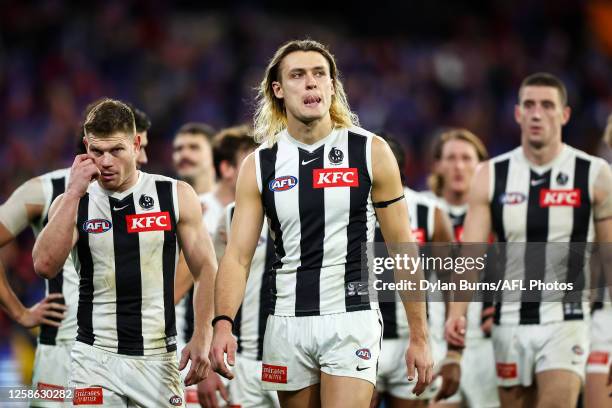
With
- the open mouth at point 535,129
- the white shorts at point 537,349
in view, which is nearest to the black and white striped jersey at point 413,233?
the white shorts at point 537,349

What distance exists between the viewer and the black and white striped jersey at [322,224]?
16.7 feet

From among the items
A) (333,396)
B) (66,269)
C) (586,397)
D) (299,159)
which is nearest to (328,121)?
(299,159)

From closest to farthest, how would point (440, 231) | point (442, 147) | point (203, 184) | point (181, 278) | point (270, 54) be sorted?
point (181, 278) < point (440, 231) < point (203, 184) < point (442, 147) < point (270, 54)

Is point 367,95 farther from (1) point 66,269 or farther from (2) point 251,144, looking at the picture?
(1) point 66,269

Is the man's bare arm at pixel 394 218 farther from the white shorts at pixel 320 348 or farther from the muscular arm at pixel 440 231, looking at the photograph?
the muscular arm at pixel 440 231

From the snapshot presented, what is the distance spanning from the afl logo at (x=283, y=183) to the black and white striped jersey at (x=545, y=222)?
2.26 m

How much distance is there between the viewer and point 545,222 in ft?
22.4

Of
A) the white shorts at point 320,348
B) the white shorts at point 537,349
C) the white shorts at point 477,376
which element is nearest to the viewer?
the white shorts at point 320,348

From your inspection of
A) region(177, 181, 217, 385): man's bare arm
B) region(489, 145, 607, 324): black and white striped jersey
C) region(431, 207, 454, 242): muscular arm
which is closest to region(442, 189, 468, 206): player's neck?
region(431, 207, 454, 242): muscular arm

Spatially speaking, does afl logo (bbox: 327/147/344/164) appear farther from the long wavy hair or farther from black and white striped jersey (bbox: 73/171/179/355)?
black and white striped jersey (bbox: 73/171/179/355)

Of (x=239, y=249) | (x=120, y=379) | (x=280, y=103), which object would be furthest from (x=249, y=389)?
(x=280, y=103)

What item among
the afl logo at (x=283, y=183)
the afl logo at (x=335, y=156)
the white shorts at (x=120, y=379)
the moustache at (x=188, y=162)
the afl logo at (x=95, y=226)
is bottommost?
the white shorts at (x=120, y=379)

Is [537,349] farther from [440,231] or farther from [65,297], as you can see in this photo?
[65,297]

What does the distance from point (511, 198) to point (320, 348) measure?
2.47m
